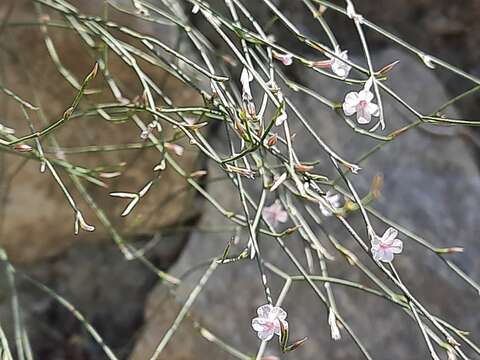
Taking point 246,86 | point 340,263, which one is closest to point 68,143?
point 340,263

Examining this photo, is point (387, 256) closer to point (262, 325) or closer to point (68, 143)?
point (262, 325)

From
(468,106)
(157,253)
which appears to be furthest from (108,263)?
(468,106)

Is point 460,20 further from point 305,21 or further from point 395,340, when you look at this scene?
point 395,340

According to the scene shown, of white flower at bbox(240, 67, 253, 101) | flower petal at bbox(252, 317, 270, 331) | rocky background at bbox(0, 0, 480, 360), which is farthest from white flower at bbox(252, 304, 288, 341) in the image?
rocky background at bbox(0, 0, 480, 360)

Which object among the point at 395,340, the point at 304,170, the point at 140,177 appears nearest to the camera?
the point at 304,170

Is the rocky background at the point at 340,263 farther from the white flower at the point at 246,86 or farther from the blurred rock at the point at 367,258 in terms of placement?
the white flower at the point at 246,86

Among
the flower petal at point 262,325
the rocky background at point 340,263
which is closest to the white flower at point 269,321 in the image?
the flower petal at point 262,325
